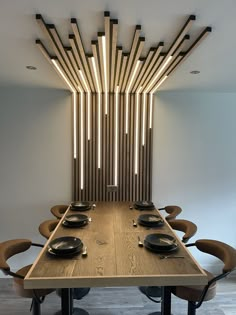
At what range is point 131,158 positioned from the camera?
12.6 feet

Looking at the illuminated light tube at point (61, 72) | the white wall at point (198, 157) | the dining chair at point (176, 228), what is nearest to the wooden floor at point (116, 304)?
the dining chair at point (176, 228)

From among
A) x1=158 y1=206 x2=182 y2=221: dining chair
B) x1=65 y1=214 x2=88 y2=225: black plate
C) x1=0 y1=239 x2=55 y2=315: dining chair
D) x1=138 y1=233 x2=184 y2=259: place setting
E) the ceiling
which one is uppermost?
the ceiling

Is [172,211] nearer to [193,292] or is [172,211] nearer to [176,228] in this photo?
[176,228]

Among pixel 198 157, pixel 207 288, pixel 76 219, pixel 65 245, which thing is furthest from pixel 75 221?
pixel 198 157

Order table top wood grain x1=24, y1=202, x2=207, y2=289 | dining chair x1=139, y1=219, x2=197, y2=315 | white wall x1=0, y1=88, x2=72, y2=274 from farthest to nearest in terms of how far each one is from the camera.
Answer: white wall x1=0, y1=88, x2=72, y2=274 < dining chair x1=139, y1=219, x2=197, y2=315 < table top wood grain x1=24, y1=202, x2=207, y2=289

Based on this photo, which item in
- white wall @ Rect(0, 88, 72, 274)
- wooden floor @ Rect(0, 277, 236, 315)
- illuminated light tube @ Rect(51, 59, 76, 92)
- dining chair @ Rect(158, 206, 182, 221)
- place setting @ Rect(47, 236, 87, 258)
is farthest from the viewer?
white wall @ Rect(0, 88, 72, 274)

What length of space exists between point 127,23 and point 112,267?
1586 mm

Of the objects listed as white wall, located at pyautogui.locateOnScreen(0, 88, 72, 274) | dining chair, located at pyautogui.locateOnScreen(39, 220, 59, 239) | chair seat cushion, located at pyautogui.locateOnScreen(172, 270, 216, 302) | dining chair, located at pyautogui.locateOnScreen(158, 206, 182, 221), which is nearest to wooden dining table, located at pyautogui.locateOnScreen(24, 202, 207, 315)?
chair seat cushion, located at pyautogui.locateOnScreen(172, 270, 216, 302)

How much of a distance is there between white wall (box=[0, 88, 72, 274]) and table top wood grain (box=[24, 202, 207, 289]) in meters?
1.51

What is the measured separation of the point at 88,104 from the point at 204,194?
2.14m

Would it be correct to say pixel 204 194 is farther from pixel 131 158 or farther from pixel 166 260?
pixel 166 260

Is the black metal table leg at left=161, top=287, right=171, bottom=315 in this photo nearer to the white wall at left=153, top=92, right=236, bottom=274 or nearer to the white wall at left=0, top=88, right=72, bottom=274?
the white wall at left=153, top=92, right=236, bottom=274

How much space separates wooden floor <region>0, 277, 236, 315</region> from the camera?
9.75 ft

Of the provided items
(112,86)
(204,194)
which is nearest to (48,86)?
(112,86)
